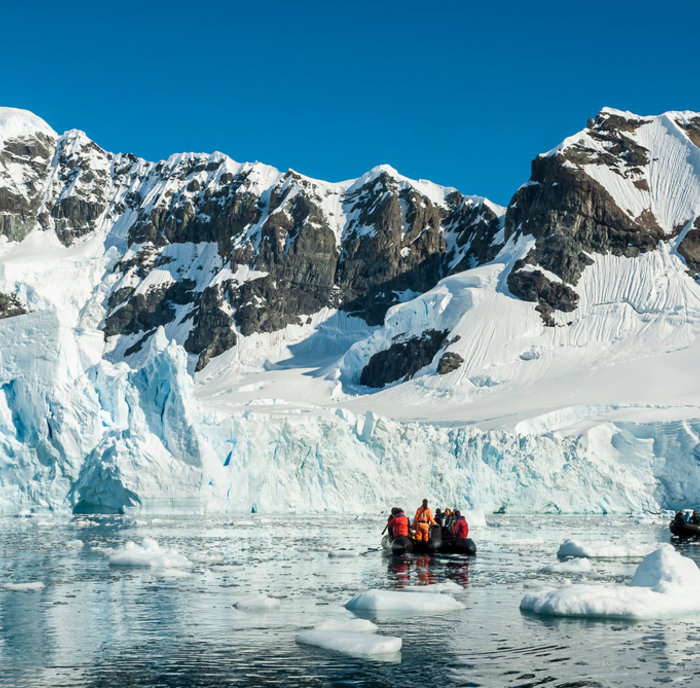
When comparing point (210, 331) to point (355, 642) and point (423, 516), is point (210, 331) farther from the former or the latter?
point (355, 642)

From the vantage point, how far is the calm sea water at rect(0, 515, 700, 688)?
1236 centimetres

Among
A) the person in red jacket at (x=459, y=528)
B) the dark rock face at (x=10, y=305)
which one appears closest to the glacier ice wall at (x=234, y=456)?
the person in red jacket at (x=459, y=528)

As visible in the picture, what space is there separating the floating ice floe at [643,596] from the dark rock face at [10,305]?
5333 inches

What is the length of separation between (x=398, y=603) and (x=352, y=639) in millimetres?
3339

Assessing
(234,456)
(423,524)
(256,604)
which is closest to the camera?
(256,604)

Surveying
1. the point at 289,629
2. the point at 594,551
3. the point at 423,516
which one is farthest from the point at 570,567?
the point at 289,629

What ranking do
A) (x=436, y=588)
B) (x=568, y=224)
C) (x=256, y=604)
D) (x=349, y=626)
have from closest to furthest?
(x=349, y=626) → (x=256, y=604) → (x=436, y=588) → (x=568, y=224)

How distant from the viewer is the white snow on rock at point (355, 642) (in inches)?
523

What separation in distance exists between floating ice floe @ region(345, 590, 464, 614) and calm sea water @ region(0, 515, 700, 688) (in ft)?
0.87

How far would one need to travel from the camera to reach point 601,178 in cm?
13725

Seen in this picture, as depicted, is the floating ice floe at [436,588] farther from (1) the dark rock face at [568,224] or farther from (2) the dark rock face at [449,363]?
(1) the dark rock face at [568,224]

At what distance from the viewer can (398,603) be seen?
16.8 meters

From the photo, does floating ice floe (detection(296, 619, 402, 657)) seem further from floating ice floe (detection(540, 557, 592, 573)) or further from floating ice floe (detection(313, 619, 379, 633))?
floating ice floe (detection(540, 557, 592, 573))

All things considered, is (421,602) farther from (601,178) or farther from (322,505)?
(601,178)
